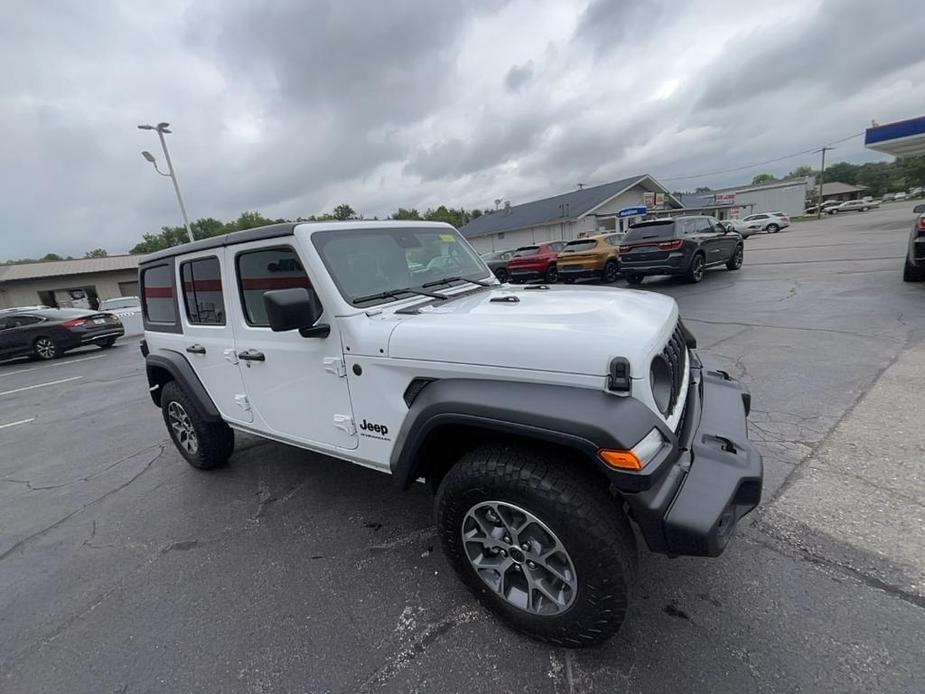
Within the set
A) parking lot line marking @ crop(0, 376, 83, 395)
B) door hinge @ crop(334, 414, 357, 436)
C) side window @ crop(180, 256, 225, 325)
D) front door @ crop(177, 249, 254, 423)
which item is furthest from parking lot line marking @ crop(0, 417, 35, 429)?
door hinge @ crop(334, 414, 357, 436)

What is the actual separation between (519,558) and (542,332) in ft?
3.28

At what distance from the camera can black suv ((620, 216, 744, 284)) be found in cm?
1158

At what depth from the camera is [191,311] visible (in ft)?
11.2

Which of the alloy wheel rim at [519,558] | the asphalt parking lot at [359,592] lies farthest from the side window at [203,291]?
the alloy wheel rim at [519,558]

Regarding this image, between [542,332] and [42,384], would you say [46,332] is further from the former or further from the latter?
[542,332]

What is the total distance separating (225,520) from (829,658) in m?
3.51

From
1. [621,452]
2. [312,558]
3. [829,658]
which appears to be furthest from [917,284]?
[312,558]

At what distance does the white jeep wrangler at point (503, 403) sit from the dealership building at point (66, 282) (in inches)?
1377

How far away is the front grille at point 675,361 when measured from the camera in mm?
2057

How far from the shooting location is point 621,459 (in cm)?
154

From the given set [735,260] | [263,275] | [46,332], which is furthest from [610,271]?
[46,332]

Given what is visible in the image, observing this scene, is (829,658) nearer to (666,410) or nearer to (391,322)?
(666,410)

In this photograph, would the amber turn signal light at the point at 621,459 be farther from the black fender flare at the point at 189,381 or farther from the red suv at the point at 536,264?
the red suv at the point at 536,264

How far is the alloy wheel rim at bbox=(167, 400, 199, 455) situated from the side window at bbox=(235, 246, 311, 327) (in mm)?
1605
